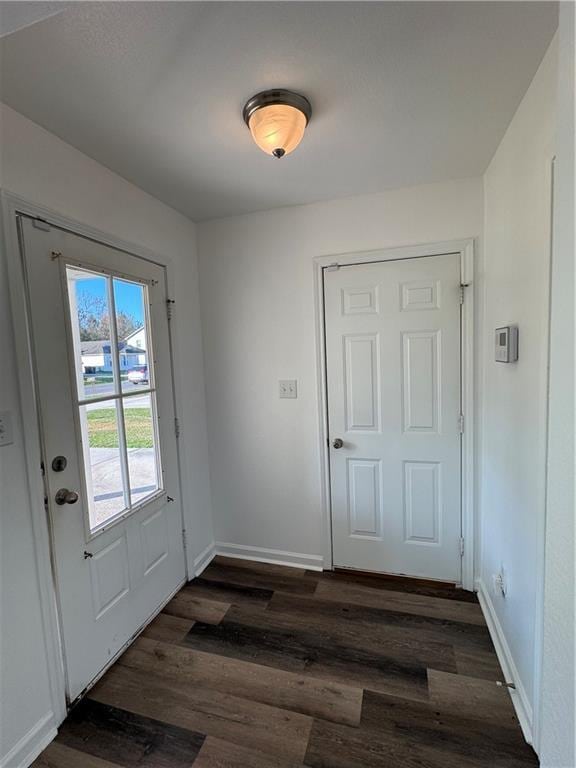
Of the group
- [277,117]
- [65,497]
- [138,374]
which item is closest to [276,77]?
[277,117]

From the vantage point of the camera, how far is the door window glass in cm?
158

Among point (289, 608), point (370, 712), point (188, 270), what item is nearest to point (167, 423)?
point (188, 270)

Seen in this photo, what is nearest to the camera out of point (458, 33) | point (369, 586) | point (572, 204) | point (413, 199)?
point (572, 204)

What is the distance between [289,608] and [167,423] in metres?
1.30

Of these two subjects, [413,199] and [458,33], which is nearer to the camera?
[458,33]

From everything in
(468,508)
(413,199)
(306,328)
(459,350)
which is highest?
(413,199)

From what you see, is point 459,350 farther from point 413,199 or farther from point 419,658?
point 419,658

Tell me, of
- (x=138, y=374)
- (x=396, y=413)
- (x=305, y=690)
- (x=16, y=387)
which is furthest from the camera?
(x=396, y=413)

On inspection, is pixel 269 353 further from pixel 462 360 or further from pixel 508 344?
pixel 508 344

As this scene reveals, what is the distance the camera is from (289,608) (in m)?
2.04

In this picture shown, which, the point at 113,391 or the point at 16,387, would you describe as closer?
the point at 16,387

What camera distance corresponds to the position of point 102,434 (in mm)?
1670

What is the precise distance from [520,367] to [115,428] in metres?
1.86

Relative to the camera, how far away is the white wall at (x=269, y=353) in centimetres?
217
